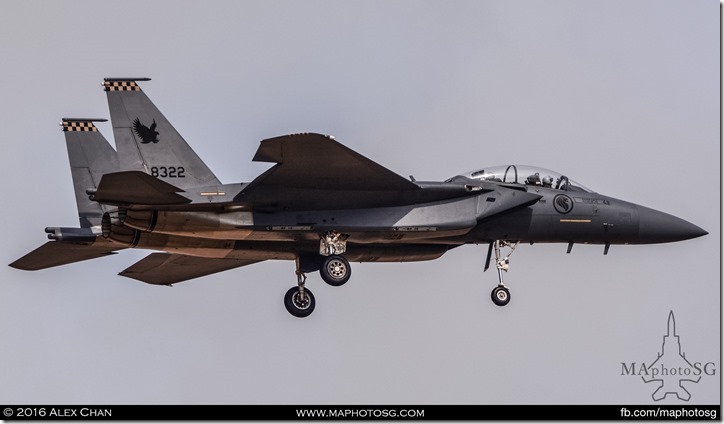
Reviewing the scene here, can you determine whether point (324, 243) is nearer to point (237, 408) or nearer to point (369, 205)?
point (369, 205)

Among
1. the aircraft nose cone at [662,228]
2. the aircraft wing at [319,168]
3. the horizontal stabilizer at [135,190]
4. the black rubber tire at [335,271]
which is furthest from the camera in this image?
the aircraft nose cone at [662,228]

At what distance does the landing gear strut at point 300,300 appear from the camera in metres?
31.7

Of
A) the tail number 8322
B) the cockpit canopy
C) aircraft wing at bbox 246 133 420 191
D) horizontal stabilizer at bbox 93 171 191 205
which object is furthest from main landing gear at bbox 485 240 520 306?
horizontal stabilizer at bbox 93 171 191 205

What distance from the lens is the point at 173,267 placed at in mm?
33750

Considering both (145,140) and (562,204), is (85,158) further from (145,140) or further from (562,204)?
(562,204)

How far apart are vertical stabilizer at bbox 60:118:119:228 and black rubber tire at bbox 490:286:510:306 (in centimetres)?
799

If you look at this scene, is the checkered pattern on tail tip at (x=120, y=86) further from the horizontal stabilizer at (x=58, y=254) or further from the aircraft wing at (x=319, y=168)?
the horizontal stabilizer at (x=58, y=254)

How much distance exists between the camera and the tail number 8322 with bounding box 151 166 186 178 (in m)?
29.3

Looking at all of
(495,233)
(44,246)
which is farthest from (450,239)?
(44,246)

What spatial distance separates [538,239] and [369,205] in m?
4.11

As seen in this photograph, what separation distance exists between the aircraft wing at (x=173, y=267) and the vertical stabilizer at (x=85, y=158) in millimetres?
2359

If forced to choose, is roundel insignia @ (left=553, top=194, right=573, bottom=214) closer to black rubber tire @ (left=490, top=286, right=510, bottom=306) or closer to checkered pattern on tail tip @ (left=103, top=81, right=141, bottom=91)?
black rubber tire @ (left=490, top=286, right=510, bottom=306)

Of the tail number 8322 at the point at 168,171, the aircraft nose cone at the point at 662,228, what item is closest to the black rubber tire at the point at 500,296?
the aircraft nose cone at the point at 662,228

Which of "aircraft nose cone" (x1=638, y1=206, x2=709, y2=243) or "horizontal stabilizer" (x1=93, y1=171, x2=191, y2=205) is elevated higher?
"horizontal stabilizer" (x1=93, y1=171, x2=191, y2=205)
